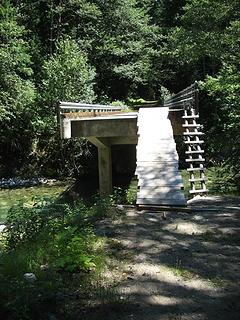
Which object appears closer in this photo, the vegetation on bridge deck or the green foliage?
the green foliage

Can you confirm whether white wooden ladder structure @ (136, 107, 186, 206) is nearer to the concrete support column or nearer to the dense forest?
the dense forest

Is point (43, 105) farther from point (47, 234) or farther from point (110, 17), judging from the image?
point (47, 234)

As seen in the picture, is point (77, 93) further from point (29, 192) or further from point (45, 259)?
point (45, 259)

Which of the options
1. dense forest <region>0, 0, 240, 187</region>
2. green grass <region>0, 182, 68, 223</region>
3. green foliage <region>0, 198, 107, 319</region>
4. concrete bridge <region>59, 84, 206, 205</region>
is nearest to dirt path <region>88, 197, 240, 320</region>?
green foliage <region>0, 198, 107, 319</region>

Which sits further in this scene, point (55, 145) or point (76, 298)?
point (55, 145)

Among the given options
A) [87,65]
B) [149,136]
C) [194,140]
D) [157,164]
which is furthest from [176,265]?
[87,65]

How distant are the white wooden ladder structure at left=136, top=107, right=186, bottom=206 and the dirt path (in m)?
0.67

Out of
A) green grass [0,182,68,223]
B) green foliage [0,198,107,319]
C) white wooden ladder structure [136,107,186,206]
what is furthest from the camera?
green grass [0,182,68,223]

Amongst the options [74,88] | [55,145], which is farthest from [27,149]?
[74,88]

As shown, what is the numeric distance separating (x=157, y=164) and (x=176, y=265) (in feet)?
15.2

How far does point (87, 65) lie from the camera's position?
901 inches

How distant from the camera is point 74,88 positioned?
67.0 feet

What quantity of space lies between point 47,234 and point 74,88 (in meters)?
15.9

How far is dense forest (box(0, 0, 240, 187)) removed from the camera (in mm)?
18891
